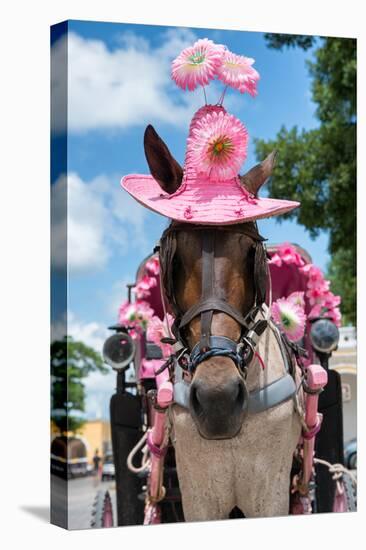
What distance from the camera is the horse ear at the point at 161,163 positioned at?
3557mm

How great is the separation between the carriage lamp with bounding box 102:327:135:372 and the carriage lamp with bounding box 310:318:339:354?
111cm

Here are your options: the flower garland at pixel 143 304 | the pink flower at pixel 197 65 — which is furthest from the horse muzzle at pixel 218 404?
the flower garland at pixel 143 304

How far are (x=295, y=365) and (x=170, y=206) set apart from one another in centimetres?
97

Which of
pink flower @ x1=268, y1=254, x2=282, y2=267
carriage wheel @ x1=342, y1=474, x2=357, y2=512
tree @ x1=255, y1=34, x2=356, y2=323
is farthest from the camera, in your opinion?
tree @ x1=255, y1=34, x2=356, y2=323

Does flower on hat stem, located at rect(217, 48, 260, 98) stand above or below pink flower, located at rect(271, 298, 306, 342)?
above

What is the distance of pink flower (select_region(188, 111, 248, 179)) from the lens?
140 inches

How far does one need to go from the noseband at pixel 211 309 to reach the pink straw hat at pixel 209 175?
103 mm

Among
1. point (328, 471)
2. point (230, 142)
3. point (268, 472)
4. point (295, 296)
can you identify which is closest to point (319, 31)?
point (295, 296)

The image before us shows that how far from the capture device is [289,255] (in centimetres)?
529

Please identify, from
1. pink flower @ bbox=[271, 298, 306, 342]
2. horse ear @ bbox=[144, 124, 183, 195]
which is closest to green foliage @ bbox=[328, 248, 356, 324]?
pink flower @ bbox=[271, 298, 306, 342]

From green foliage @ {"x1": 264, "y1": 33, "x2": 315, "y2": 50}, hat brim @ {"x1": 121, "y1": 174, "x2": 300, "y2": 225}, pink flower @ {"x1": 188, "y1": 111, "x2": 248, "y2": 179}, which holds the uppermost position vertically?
green foliage @ {"x1": 264, "y1": 33, "x2": 315, "y2": 50}

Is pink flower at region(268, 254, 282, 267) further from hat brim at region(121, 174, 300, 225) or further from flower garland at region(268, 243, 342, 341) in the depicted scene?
hat brim at region(121, 174, 300, 225)

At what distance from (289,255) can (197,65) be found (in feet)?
5.93

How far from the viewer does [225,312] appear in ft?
10.4
